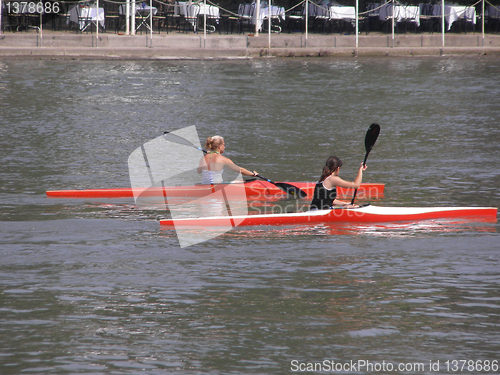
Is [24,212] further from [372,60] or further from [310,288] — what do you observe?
[372,60]

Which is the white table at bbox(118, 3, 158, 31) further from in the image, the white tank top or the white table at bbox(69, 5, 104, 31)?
the white tank top

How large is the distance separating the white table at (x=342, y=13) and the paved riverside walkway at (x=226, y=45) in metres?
0.63

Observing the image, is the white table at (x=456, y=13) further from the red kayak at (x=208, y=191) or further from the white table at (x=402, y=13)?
the red kayak at (x=208, y=191)

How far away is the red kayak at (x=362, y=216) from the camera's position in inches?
287

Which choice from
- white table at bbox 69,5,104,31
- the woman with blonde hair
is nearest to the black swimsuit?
the woman with blonde hair

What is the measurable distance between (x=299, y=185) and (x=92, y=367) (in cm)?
483

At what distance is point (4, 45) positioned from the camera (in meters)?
20.4

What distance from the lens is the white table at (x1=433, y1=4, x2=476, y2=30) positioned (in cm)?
2238

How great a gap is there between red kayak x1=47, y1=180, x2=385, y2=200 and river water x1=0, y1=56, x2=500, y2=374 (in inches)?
8.1

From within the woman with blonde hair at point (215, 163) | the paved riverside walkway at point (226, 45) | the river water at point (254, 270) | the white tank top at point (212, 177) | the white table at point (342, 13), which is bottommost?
the river water at point (254, 270)

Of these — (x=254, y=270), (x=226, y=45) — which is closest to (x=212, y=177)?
(x=254, y=270)

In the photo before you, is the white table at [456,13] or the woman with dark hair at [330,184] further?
the white table at [456,13]

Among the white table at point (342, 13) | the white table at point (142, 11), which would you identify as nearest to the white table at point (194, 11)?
the white table at point (142, 11)

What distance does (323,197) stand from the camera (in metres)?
7.54
